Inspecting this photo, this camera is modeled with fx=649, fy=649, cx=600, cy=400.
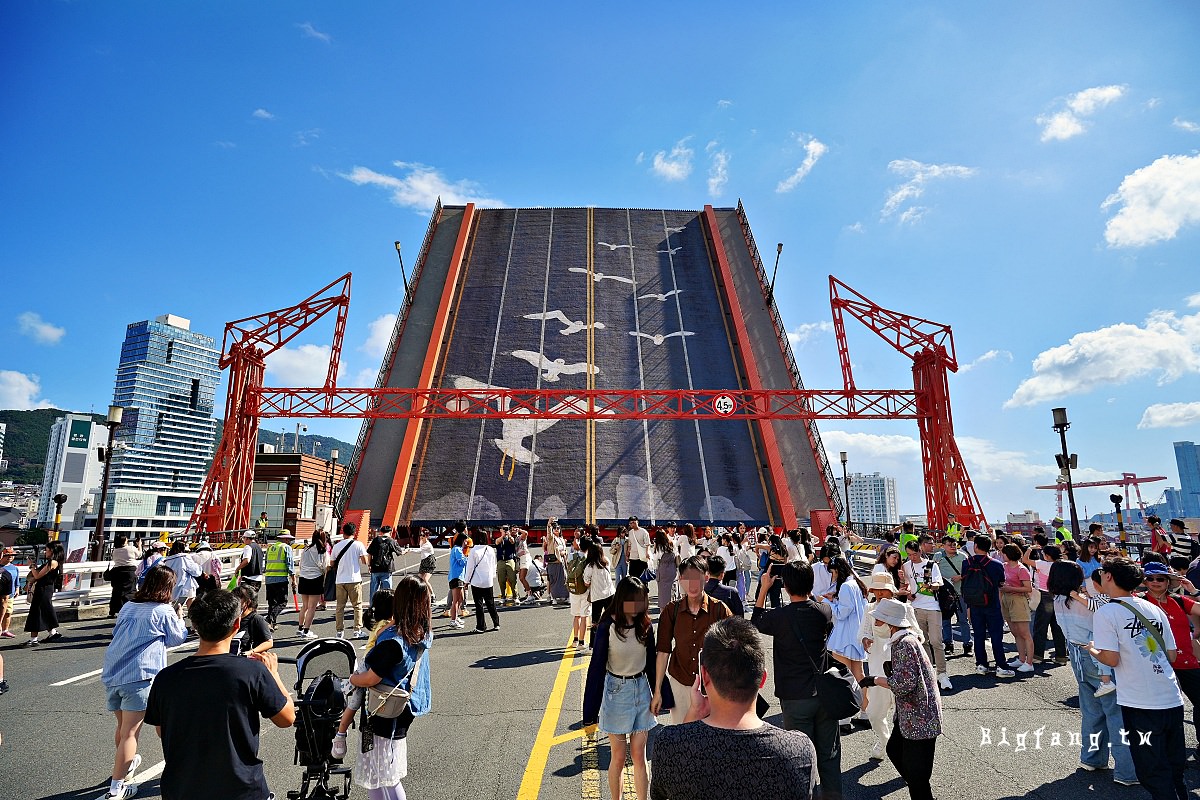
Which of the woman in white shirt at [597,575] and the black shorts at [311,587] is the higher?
the woman in white shirt at [597,575]

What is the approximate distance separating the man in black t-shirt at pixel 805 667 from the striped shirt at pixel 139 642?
4714 mm

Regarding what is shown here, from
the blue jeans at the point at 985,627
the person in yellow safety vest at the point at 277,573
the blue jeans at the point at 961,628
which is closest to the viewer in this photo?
the blue jeans at the point at 985,627

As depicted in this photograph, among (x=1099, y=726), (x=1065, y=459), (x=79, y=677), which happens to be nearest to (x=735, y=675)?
(x=1099, y=726)

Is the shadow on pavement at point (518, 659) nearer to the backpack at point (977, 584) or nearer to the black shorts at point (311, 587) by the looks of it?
the black shorts at point (311, 587)

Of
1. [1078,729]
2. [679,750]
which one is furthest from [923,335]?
[679,750]

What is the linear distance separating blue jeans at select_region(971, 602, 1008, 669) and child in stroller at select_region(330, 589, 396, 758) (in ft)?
25.6

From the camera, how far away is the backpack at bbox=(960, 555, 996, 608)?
8.55 m

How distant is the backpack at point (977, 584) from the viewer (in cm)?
855

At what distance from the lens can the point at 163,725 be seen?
10.6ft

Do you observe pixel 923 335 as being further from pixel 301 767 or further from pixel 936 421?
pixel 301 767

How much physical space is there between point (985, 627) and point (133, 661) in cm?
962

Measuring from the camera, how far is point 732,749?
2.33 metres

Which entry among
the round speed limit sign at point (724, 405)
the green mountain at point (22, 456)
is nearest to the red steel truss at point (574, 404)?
the round speed limit sign at point (724, 405)

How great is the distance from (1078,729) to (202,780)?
292 inches
